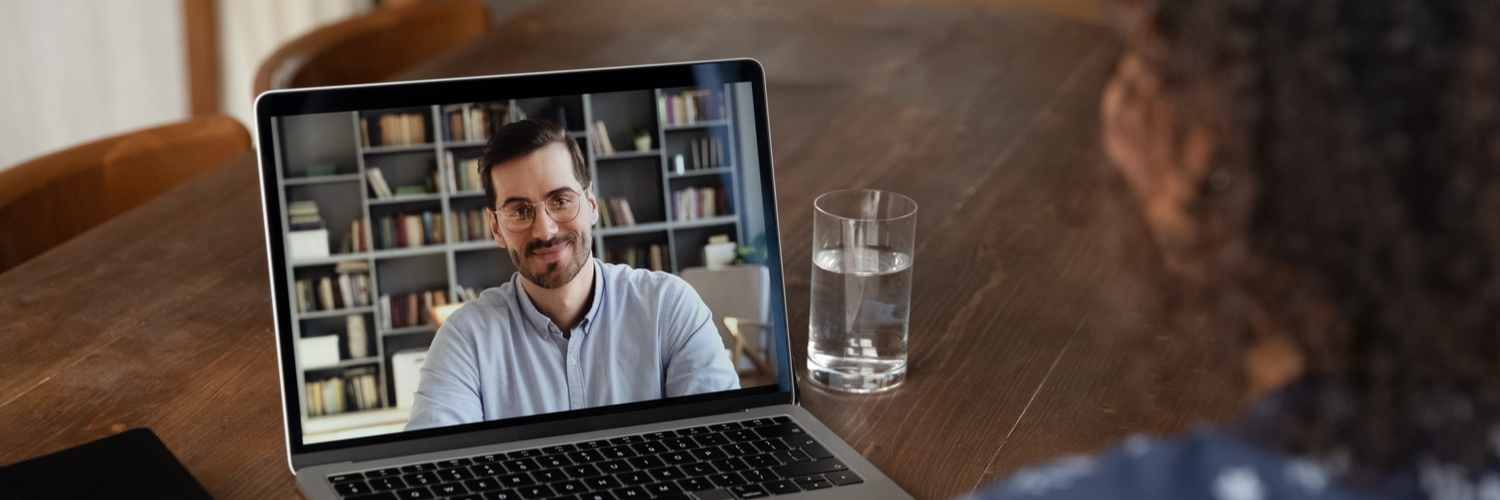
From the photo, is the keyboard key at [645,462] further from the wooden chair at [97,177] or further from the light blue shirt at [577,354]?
the wooden chair at [97,177]

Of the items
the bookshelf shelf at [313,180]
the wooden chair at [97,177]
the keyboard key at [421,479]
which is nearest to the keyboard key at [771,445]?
the keyboard key at [421,479]

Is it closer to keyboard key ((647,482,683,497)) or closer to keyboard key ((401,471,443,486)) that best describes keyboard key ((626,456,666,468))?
keyboard key ((647,482,683,497))

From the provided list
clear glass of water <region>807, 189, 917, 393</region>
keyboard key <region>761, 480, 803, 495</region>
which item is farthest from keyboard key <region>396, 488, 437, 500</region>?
clear glass of water <region>807, 189, 917, 393</region>

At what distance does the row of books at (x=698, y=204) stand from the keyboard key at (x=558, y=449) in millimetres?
177

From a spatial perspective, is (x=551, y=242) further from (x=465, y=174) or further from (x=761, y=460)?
(x=761, y=460)

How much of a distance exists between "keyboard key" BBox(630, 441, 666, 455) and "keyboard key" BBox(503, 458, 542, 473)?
68 millimetres

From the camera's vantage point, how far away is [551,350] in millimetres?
811

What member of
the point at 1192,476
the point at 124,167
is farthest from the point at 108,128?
the point at 1192,476

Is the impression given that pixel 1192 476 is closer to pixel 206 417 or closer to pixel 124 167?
pixel 206 417

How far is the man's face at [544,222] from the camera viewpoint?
0.81m

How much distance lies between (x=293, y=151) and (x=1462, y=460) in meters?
0.68

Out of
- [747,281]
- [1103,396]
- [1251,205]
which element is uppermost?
[1251,205]

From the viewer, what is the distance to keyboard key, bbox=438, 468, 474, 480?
2.48 ft

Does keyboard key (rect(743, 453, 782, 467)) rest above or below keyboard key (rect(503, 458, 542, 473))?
below
